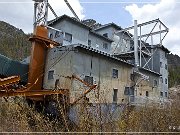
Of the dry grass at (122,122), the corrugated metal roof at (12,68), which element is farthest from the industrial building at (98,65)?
the dry grass at (122,122)

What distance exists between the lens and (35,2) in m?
Answer: 32.6

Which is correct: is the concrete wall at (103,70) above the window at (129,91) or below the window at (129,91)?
above

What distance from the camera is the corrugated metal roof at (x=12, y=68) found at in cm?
2498

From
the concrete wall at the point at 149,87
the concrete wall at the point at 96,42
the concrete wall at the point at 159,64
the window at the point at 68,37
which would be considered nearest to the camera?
the window at the point at 68,37

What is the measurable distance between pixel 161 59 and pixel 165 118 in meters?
33.8

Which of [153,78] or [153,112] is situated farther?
[153,78]

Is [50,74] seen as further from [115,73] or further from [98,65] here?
[115,73]

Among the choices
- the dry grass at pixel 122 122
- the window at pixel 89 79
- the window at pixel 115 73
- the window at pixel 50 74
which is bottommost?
the dry grass at pixel 122 122

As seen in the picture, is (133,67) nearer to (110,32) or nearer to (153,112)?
(110,32)

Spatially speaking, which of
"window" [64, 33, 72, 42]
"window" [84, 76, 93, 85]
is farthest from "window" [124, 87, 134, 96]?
"window" [64, 33, 72, 42]

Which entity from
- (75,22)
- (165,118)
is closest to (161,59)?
(75,22)

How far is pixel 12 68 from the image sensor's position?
25641 mm

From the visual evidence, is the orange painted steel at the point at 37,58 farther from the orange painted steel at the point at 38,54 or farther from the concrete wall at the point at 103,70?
the concrete wall at the point at 103,70

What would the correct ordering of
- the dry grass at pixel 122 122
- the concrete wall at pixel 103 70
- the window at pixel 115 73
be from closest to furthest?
the dry grass at pixel 122 122
the concrete wall at pixel 103 70
the window at pixel 115 73
